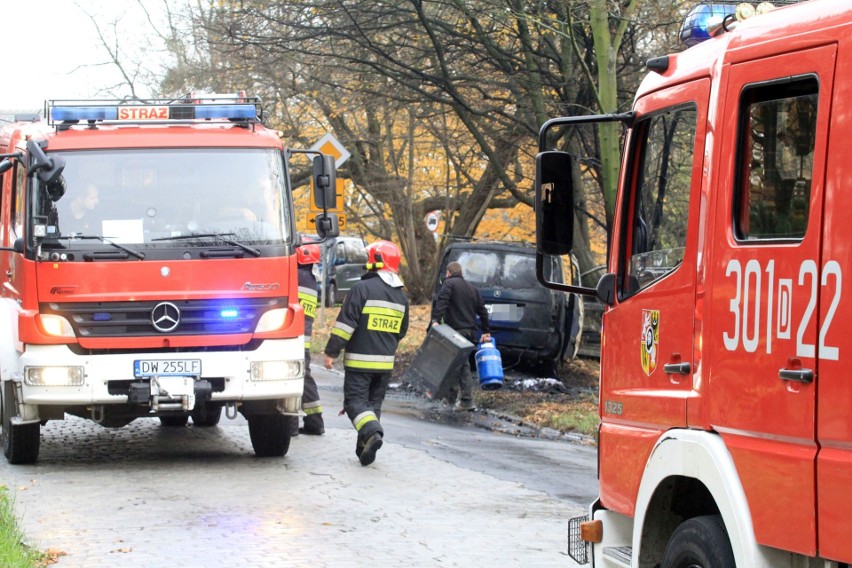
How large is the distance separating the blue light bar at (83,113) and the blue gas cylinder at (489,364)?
22.5ft

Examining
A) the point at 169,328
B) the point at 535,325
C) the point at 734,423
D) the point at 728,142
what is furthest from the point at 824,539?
the point at 535,325

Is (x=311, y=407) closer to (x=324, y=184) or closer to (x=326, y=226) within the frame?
(x=326, y=226)

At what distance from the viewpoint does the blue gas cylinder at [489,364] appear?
52.3 feet

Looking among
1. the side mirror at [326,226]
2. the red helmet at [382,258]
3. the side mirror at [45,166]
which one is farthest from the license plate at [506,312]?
the side mirror at [45,166]

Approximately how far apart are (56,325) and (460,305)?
6.95 m

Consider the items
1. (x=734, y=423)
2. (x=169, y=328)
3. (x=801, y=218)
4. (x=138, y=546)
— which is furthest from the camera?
(x=169, y=328)

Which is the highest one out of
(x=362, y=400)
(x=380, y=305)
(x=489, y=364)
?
(x=380, y=305)

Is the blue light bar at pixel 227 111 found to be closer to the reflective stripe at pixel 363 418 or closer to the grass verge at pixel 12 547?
the reflective stripe at pixel 363 418

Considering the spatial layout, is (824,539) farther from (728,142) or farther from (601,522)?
(601,522)

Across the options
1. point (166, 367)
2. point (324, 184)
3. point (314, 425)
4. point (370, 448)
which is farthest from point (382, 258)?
point (314, 425)

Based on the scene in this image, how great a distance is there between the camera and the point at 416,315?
2842cm

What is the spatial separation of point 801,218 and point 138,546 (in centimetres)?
465

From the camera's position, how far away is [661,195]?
5.18 meters

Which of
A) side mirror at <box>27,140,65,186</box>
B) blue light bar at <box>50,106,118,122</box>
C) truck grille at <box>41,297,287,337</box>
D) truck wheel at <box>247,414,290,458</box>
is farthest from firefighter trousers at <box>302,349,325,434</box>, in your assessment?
side mirror at <box>27,140,65,186</box>
